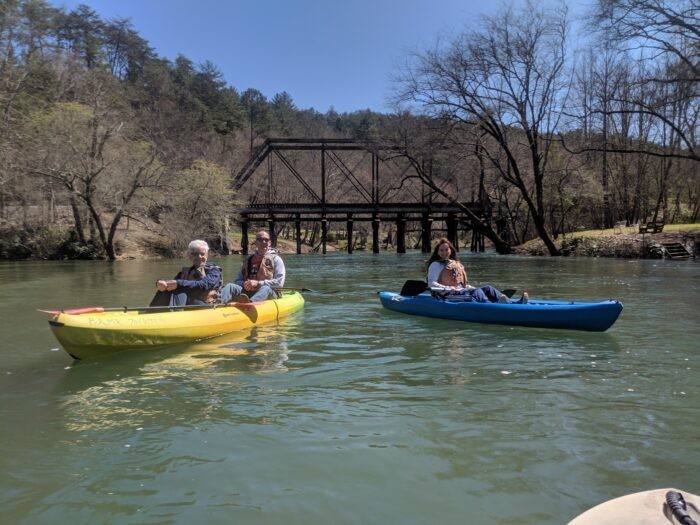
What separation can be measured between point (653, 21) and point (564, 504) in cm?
2369

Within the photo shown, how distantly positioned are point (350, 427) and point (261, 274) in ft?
18.9

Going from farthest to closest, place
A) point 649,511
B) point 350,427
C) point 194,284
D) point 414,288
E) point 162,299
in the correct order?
point 414,288 → point 194,284 → point 162,299 → point 350,427 → point 649,511

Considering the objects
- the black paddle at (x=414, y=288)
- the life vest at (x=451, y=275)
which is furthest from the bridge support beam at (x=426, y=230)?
the life vest at (x=451, y=275)

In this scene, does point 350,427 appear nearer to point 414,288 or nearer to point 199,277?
point 199,277

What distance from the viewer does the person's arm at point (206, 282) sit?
25.2 ft

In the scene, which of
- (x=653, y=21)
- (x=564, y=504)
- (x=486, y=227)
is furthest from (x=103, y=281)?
(x=486, y=227)

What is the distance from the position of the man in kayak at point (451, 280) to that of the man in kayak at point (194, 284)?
12.0ft

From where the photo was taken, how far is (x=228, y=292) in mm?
8531

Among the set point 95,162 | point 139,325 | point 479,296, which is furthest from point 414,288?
point 95,162

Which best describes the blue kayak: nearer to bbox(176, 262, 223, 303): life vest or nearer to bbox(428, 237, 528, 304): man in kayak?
bbox(428, 237, 528, 304): man in kayak

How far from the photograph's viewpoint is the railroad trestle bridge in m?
46.2

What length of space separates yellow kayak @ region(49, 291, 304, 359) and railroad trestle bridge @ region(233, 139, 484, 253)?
25.3 metres

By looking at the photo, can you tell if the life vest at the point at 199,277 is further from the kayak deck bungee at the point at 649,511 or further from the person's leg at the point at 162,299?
the kayak deck bungee at the point at 649,511

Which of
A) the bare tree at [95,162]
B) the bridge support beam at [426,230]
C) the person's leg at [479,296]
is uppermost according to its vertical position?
the bare tree at [95,162]
